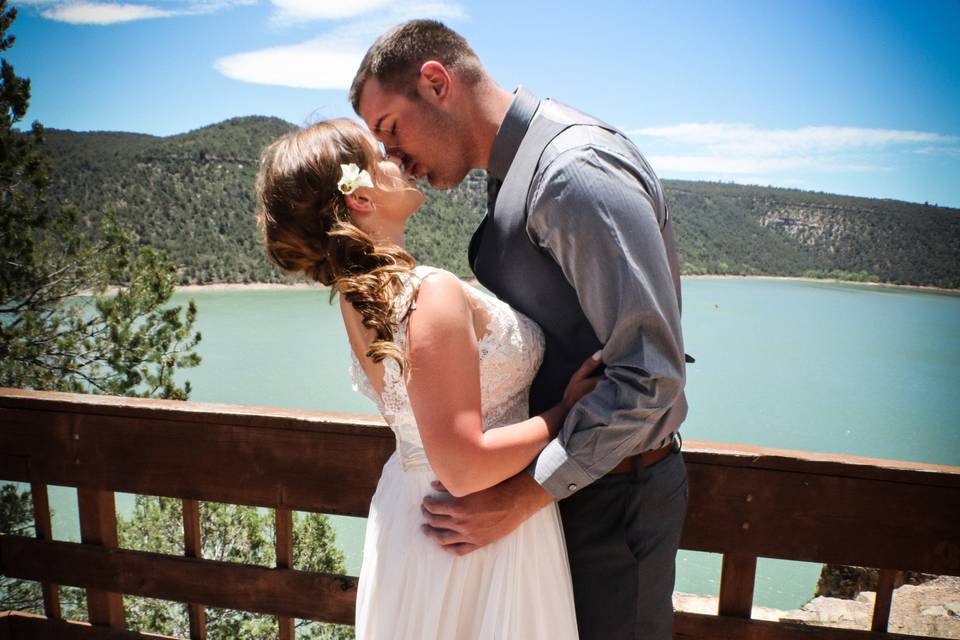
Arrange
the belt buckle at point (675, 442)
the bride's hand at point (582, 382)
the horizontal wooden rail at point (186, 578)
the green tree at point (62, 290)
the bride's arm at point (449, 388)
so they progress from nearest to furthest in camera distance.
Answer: the bride's arm at point (449, 388) → the bride's hand at point (582, 382) → the belt buckle at point (675, 442) → the horizontal wooden rail at point (186, 578) → the green tree at point (62, 290)

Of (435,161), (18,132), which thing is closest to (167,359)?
(18,132)

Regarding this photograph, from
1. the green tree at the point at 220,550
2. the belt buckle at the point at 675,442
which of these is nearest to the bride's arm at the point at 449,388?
the belt buckle at the point at 675,442

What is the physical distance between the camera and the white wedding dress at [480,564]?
1123 millimetres

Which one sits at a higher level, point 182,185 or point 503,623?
point 503,623

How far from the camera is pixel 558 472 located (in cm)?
107

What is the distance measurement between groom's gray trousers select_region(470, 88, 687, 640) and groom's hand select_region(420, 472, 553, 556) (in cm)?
3

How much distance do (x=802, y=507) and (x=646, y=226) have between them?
0.73 m

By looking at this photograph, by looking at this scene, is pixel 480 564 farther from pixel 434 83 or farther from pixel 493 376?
pixel 434 83

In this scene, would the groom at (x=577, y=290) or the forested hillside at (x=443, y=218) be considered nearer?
the groom at (x=577, y=290)

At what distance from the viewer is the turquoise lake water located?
26.3 m

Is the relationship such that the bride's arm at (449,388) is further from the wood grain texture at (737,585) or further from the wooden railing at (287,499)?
the wood grain texture at (737,585)

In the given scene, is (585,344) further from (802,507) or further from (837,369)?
(837,369)

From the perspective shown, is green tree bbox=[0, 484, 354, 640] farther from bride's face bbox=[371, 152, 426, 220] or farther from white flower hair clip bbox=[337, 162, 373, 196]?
white flower hair clip bbox=[337, 162, 373, 196]

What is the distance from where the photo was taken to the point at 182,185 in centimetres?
5134
